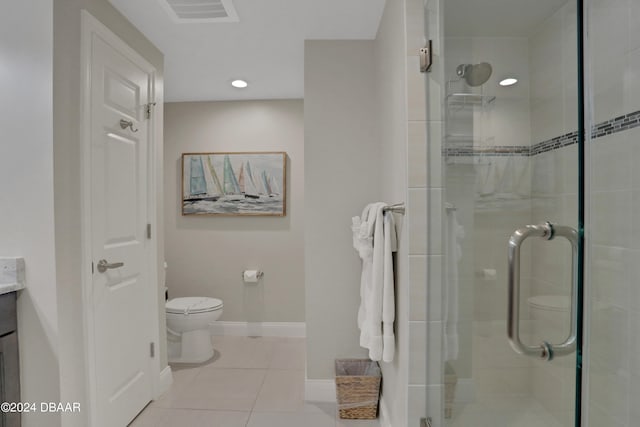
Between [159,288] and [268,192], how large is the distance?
1484 millimetres

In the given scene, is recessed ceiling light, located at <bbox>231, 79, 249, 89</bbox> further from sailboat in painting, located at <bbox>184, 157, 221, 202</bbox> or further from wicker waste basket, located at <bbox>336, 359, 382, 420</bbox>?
wicker waste basket, located at <bbox>336, 359, 382, 420</bbox>

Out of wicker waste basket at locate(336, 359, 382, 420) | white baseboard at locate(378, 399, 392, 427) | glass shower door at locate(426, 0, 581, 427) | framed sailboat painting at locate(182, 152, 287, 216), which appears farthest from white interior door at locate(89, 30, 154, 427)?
glass shower door at locate(426, 0, 581, 427)

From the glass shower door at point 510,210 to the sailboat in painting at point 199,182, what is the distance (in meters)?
2.80

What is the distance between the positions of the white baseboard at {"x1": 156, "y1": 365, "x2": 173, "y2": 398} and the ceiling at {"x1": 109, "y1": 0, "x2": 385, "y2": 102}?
2.24m

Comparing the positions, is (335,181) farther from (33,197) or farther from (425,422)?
(33,197)

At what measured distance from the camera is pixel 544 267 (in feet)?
2.47

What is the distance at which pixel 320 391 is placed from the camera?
234cm

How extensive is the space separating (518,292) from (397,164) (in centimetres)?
96

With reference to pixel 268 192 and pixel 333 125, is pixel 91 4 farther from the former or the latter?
pixel 268 192

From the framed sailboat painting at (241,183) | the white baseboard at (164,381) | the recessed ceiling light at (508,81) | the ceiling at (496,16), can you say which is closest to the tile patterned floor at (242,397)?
the white baseboard at (164,381)

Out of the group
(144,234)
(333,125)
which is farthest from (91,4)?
(333,125)

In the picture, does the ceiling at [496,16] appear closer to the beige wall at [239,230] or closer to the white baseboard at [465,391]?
the white baseboard at [465,391]

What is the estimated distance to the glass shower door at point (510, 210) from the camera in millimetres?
713

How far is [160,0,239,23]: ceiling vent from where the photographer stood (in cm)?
191
